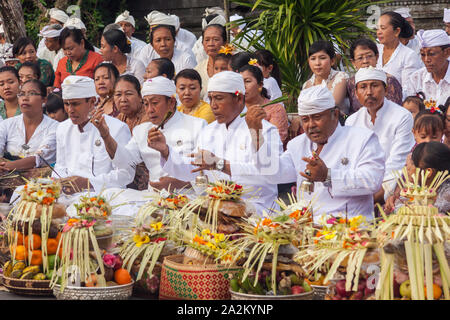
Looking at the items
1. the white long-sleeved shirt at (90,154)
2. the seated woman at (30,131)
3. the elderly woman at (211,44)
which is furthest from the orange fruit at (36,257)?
the elderly woman at (211,44)

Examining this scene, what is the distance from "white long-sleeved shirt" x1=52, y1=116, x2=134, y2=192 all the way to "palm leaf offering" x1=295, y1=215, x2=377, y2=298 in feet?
9.24

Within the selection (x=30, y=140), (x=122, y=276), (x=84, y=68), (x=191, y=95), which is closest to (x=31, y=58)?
(x=84, y=68)

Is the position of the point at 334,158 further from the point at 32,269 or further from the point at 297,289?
the point at 32,269

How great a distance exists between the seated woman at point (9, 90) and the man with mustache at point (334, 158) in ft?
12.9

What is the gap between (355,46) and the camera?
687 cm

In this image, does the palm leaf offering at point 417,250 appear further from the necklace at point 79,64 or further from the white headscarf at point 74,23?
the white headscarf at point 74,23

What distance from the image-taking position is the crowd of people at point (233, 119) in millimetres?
5070

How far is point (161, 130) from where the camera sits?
6227 mm

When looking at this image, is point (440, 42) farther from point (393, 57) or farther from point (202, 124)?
point (202, 124)

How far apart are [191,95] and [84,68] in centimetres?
216

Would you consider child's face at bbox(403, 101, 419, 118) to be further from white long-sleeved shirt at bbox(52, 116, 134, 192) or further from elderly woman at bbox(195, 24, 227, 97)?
white long-sleeved shirt at bbox(52, 116, 134, 192)

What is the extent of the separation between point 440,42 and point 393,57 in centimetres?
58

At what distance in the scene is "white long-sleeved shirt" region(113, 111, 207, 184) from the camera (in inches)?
243

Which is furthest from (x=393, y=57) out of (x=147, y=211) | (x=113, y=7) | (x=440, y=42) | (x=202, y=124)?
(x=113, y=7)
